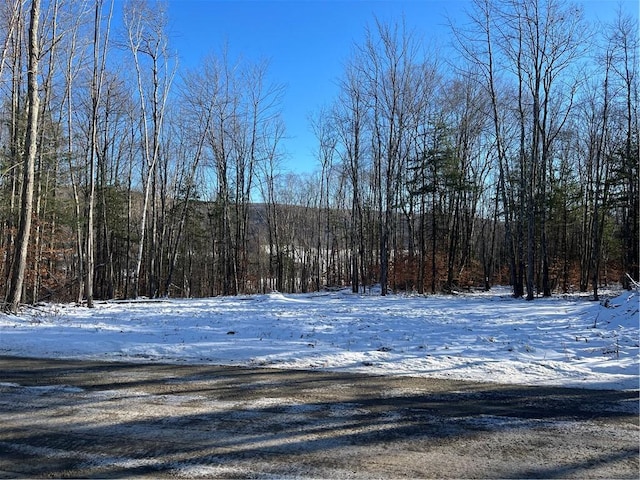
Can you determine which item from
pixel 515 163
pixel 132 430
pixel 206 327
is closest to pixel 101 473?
pixel 132 430

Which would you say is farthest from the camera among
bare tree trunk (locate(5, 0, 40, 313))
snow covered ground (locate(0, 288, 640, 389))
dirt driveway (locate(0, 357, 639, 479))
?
bare tree trunk (locate(5, 0, 40, 313))

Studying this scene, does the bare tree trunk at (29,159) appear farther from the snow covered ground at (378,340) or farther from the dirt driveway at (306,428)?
the dirt driveway at (306,428)

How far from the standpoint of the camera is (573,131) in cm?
3266

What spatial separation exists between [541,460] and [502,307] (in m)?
12.2

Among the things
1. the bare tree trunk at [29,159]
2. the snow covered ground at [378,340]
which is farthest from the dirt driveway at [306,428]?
the bare tree trunk at [29,159]

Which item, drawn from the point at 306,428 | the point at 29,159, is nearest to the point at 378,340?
the point at 306,428

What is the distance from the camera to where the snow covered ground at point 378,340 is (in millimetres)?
6422

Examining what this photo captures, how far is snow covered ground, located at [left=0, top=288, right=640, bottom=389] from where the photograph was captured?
6.42 meters

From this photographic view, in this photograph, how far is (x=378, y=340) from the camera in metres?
8.48

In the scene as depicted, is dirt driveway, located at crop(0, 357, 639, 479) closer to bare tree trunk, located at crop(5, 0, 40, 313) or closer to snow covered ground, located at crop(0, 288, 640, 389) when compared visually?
snow covered ground, located at crop(0, 288, 640, 389)

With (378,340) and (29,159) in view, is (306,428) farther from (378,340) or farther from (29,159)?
(29,159)

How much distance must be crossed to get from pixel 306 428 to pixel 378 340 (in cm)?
479

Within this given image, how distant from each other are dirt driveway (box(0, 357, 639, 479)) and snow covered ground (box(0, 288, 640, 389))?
1.08 meters

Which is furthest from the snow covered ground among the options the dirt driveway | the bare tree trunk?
the bare tree trunk
